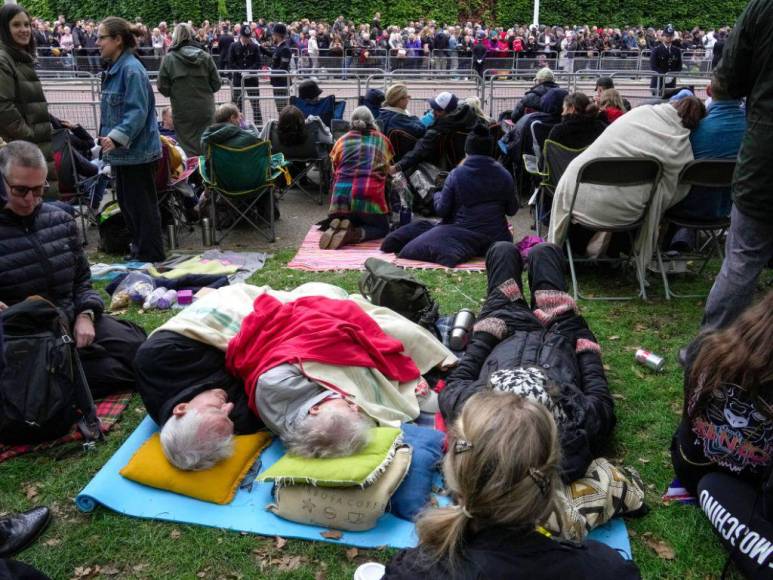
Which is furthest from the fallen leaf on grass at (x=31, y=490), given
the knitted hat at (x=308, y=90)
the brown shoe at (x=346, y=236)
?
the knitted hat at (x=308, y=90)

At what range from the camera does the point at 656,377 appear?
4520mm

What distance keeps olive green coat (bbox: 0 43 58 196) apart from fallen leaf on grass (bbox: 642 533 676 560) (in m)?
5.82

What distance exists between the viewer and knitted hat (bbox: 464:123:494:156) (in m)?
6.41

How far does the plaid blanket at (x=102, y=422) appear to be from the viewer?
3.75 metres

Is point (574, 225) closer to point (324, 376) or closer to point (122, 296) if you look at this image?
point (324, 376)

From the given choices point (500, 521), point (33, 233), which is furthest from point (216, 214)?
point (500, 521)

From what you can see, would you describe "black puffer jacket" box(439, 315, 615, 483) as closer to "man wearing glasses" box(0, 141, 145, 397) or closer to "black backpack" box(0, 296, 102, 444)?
"black backpack" box(0, 296, 102, 444)

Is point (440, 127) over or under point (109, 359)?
over

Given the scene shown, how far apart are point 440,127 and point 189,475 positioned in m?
6.15

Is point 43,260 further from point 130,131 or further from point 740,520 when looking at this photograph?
point 740,520

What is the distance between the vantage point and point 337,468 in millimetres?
3137

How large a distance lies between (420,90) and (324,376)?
12976mm

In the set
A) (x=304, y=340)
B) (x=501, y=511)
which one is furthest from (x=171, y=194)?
(x=501, y=511)

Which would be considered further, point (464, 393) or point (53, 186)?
point (53, 186)
